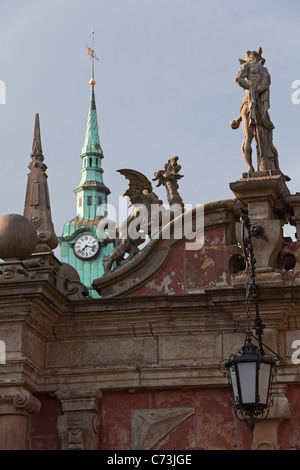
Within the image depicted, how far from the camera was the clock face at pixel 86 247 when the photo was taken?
5336 cm

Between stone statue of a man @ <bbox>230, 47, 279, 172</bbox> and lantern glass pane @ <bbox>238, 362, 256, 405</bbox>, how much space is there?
4.31 m

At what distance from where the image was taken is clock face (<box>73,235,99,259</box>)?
53.4 meters

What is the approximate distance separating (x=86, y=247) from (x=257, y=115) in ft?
119

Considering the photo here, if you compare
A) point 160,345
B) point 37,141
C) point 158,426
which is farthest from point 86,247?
point 158,426

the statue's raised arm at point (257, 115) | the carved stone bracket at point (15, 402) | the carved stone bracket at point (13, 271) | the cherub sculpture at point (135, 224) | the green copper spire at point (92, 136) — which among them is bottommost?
the carved stone bracket at point (15, 402)

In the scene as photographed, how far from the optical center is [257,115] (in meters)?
18.1

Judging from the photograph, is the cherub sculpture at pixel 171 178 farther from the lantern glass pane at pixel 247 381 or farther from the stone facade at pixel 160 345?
the lantern glass pane at pixel 247 381

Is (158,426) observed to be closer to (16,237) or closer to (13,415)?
(13,415)

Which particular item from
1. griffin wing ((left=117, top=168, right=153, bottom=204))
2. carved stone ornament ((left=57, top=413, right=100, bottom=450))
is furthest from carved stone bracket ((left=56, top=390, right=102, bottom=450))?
griffin wing ((left=117, top=168, right=153, bottom=204))

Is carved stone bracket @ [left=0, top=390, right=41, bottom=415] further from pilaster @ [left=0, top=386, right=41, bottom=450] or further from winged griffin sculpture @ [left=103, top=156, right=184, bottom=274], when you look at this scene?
winged griffin sculpture @ [left=103, top=156, right=184, bottom=274]

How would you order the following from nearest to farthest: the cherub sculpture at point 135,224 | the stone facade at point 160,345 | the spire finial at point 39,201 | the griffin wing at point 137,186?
1. the stone facade at point 160,345
2. the spire finial at point 39,201
3. the cherub sculpture at point 135,224
4. the griffin wing at point 137,186

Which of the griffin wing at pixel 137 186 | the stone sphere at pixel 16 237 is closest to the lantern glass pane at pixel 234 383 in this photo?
the stone sphere at pixel 16 237

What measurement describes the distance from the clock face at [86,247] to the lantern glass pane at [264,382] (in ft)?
127

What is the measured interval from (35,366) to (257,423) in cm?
287
